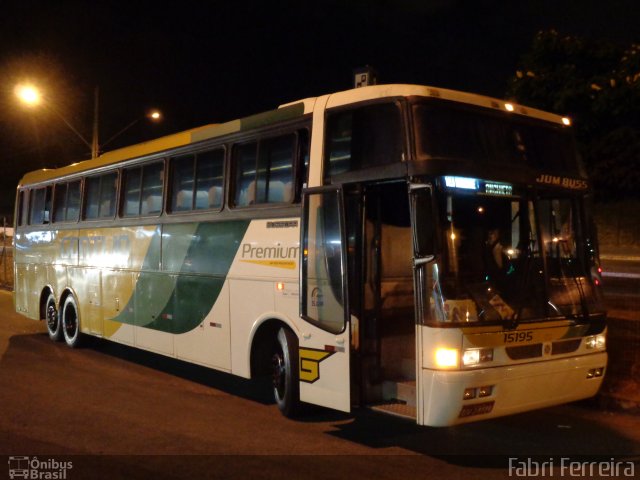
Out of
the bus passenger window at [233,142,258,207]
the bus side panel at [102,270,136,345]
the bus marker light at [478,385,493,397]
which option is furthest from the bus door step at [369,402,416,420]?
the bus side panel at [102,270,136,345]

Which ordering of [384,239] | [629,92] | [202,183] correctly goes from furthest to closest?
[629,92]
[202,183]
[384,239]

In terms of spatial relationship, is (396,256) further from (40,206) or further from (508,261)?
(40,206)

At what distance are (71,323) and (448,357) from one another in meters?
9.24

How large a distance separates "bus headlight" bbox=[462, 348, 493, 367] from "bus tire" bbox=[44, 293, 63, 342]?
974cm

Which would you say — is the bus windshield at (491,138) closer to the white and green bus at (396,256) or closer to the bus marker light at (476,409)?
the white and green bus at (396,256)

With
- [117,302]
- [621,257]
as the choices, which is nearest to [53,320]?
[117,302]

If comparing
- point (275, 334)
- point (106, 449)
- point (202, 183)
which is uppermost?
point (202, 183)

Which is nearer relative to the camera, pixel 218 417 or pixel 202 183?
pixel 218 417

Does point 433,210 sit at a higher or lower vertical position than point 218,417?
higher

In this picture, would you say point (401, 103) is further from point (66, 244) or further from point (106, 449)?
point (66, 244)

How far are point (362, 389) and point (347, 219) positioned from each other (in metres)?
1.68

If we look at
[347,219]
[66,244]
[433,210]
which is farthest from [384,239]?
[66,244]

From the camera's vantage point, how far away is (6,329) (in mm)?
14766

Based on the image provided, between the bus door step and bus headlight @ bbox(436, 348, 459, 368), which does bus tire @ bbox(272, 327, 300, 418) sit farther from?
bus headlight @ bbox(436, 348, 459, 368)
